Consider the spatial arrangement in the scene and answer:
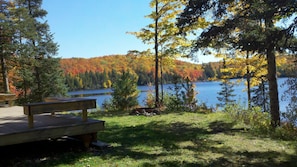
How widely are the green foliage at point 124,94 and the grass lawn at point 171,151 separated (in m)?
6.58

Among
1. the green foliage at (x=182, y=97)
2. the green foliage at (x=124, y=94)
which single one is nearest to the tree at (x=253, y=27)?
the green foliage at (x=182, y=97)

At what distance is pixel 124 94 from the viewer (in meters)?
14.1

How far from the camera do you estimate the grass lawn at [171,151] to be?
14.4ft

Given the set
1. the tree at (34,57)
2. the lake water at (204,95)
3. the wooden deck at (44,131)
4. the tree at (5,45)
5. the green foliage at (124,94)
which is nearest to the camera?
the wooden deck at (44,131)

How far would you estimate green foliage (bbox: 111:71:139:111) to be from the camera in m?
14.1

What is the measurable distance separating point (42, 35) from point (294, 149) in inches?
672

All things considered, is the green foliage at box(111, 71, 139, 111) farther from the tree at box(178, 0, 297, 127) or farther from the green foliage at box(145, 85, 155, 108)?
the tree at box(178, 0, 297, 127)

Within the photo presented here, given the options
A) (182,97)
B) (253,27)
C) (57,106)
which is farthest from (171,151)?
(182,97)

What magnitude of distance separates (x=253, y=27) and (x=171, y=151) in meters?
3.83

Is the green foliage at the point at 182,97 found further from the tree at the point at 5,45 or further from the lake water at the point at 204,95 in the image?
the tree at the point at 5,45

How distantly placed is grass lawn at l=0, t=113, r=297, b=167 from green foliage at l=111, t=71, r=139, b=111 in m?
6.58

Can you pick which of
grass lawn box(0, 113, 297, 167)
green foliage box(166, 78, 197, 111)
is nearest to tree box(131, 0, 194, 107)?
green foliage box(166, 78, 197, 111)

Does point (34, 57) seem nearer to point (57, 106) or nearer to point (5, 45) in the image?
point (5, 45)

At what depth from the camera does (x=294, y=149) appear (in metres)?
5.30
